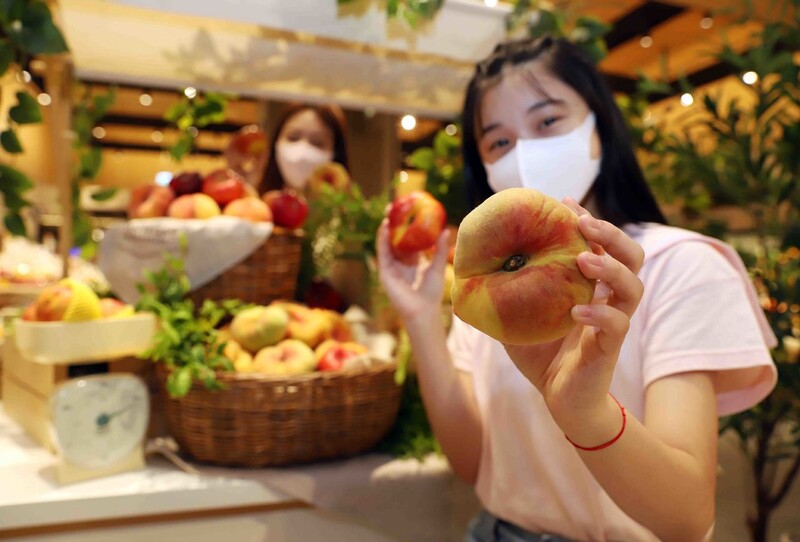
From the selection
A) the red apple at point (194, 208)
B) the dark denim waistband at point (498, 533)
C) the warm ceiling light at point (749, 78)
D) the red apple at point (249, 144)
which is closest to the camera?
the dark denim waistband at point (498, 533)

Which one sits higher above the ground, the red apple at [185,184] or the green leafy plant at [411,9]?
the green leafy plant at [411,9]

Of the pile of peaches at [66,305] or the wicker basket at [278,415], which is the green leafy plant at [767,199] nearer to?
the wicker basket at [278,415]

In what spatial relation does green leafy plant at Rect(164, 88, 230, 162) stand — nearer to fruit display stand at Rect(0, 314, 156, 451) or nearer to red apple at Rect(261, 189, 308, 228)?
red apple at Rect(261, 189, 308, 228)

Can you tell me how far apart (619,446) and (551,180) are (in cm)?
40

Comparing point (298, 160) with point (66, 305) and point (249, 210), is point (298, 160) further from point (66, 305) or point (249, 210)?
point (66, 305)

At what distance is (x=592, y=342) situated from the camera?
1.83ft

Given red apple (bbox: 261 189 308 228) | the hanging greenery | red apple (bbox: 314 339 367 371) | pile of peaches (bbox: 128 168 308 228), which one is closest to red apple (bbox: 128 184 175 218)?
pile of peaches (bbox: 128 168 308 228)

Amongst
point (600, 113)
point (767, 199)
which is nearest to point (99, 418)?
point (600, 113)

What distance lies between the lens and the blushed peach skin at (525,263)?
19.0 inches

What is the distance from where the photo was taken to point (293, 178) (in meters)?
1.65

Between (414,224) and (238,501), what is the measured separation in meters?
0.61

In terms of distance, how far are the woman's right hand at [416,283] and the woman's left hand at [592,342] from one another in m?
0.47

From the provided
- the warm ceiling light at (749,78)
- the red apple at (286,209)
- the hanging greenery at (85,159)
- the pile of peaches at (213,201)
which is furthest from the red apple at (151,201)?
the warm ceiling light at (749,78)

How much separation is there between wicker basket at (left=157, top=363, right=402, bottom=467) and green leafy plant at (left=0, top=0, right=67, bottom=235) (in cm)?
44
